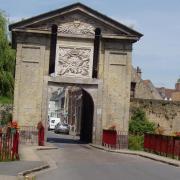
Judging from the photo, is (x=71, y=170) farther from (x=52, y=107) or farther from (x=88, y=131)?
(x=52, y=107)

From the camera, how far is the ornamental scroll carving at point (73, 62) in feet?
142

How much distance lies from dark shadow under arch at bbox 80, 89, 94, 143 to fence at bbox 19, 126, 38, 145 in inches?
202

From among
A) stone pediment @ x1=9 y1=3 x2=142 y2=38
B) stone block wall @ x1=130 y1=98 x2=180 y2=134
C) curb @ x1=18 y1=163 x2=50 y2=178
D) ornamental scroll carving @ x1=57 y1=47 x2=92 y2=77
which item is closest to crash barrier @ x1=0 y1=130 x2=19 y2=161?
curb @ x1=18 y1=163 x2=50 y2=178

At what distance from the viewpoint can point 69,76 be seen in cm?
4325

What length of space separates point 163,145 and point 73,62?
12.4 metres

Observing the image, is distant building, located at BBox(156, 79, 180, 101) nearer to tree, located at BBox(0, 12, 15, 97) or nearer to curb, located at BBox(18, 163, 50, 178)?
tree, located at BBox(0, 12, 15, 97)

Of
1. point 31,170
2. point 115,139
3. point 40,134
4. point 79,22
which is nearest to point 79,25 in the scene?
point 79,22

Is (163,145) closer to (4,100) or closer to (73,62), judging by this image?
(73,62)

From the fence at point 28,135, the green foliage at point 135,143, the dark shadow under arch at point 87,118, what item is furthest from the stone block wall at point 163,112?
the fence at point 28,135

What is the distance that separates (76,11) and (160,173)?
23.6m

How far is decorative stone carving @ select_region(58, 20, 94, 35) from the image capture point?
141 ft

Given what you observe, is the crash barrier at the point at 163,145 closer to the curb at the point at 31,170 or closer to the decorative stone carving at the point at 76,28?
the decorative stone carving at the point at 76,28

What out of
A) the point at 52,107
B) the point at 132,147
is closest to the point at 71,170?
the point at 132,147

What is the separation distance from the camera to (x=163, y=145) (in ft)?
108
